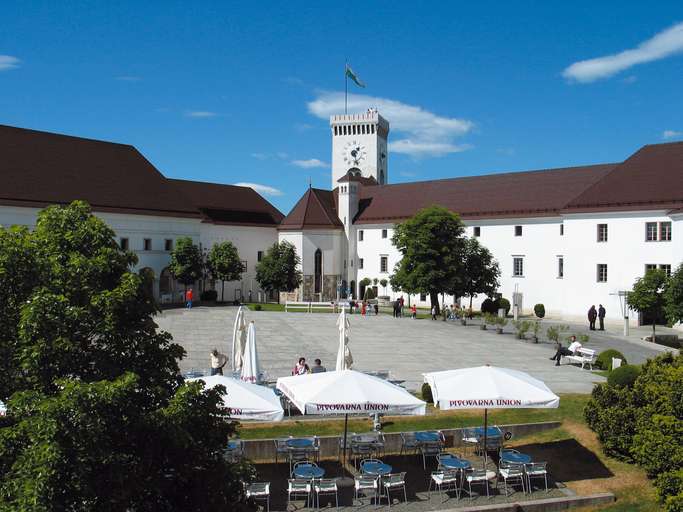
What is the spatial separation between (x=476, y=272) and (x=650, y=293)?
14.9 meters

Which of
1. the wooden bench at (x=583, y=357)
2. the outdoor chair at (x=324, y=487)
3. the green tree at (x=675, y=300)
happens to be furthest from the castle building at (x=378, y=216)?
the outdoor chair at (x=324, y=487)

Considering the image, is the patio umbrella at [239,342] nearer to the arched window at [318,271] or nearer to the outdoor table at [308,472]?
the outdoor table at [308,472]

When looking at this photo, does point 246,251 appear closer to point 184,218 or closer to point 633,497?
point 184,218

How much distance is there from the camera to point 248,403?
12.3m

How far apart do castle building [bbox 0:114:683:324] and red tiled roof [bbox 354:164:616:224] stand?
13cm

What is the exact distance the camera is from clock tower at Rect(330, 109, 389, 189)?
274 ft

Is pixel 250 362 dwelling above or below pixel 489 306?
below

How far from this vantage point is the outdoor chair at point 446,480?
1257cm

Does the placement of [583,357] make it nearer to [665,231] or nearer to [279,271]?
[665,231]

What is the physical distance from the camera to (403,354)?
28.2 metres

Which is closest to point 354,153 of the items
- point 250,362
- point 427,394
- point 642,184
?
point 642,184

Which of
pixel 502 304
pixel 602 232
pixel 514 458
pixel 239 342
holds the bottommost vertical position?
pixel 514 458

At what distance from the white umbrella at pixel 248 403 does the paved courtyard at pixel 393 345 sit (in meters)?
8.87

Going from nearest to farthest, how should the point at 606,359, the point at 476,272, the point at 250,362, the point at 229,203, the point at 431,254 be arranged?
the point at 250,362, the point at 606,359, the point at 431,254, the point at 476,272, the point at 229,203
